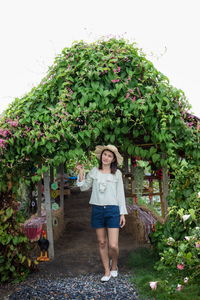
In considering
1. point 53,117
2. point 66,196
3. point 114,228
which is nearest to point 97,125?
point 53,117

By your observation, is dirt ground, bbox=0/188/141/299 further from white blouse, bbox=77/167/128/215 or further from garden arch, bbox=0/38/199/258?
garden arch, bbox=0/38/199/258

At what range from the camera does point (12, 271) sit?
195 inches

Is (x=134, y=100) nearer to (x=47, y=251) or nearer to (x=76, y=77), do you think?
(x=76, y=77)

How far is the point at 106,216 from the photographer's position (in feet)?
15.5

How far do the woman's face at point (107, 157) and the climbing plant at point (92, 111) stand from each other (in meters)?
0.55

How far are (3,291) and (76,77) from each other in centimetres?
351

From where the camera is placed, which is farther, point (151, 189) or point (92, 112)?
point (151, 189)

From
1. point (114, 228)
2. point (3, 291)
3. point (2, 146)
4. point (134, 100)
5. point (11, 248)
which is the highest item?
point (134, 100)

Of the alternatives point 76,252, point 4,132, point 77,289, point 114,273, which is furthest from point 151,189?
point 4,132

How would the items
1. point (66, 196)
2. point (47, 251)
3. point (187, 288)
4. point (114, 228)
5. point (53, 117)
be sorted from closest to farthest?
point (187, 288) → point (114, 228) → point (53, 117) → point (47, 251) → point (66, 196)

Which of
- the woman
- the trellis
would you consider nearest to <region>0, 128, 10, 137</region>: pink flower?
the woman

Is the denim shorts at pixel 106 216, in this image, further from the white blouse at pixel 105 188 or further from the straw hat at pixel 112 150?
the straw hat at pixel 112 150

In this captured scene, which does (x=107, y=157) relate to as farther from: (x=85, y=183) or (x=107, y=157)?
(x=85, y=183)

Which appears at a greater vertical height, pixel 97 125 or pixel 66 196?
pixel 97 125
